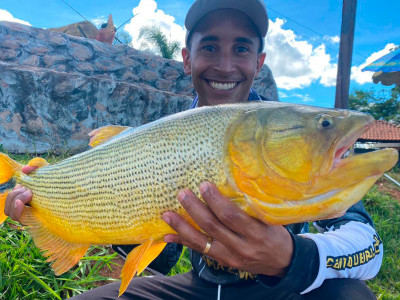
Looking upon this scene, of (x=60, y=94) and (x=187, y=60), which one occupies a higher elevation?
(x=60, y=94)

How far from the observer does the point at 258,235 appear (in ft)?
4.22

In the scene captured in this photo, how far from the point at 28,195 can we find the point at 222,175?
1408 millimetres

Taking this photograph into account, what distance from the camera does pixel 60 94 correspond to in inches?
222

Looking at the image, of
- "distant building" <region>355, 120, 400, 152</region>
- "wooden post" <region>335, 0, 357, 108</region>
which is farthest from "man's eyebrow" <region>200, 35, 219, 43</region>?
"distant building" <region>355, 120, 400, 152</region>

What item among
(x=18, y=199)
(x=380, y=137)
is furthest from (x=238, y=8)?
(x=380, y=137)

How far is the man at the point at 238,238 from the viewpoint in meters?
1.31

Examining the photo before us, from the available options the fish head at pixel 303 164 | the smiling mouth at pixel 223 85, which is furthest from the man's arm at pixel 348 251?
the smiling mouth at pixel 223 85

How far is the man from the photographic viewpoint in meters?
1.31

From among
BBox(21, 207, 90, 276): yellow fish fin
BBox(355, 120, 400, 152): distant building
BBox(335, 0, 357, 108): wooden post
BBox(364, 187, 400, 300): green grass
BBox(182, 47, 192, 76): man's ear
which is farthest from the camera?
BBox(355, 120, 400, 152): distant building

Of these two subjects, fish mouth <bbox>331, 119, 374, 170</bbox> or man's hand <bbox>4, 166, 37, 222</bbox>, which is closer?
fish mouth <bbox>331, 119, 374, 170</bbox>

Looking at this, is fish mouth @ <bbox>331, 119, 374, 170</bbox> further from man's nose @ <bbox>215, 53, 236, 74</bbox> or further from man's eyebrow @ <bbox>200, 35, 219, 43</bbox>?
man's eyebrow @ <bbox>200, 35, 219, 43</bbox>

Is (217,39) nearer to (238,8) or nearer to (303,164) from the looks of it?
(238,8)

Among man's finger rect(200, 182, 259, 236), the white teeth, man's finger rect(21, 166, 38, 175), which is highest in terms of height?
the white teeth

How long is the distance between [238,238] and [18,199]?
1.47 metres
